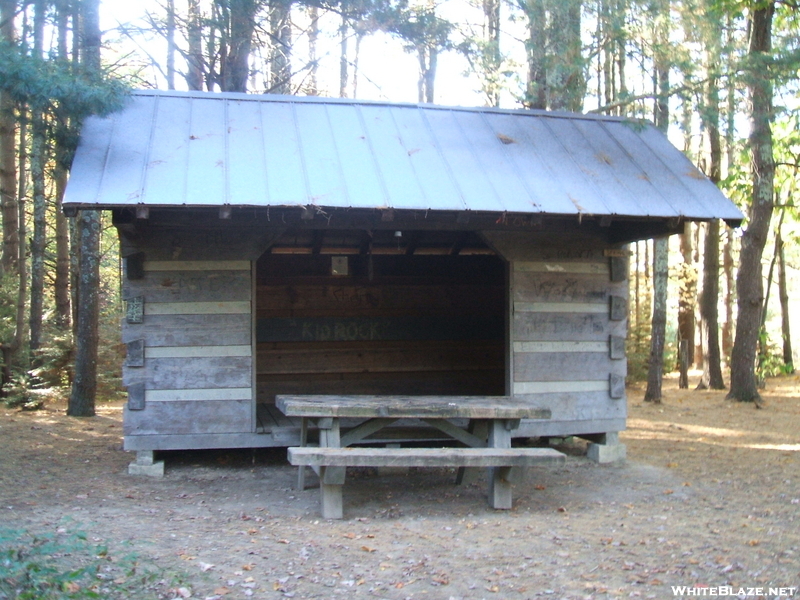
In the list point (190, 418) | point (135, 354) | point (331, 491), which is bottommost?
point (331, 491)

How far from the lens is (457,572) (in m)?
4.58

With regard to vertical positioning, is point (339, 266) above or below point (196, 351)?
above

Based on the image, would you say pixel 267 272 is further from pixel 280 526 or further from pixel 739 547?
pixel 739 547

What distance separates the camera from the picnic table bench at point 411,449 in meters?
5.74

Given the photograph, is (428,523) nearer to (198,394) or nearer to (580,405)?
(198,394)

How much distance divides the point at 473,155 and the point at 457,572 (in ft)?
14.6

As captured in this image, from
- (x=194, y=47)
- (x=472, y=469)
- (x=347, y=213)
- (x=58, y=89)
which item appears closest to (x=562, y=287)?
(x=472, y=469)

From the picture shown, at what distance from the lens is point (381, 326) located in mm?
10188

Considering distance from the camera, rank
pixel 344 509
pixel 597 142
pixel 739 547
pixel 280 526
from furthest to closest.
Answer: pixel 597 142 < pixel 344 509 < pixel 280 526 < pixel 739 547

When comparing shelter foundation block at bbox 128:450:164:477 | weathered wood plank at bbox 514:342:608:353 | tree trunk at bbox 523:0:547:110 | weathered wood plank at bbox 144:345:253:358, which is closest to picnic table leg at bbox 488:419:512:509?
weathered wood plank at bbox 514:342:608:353

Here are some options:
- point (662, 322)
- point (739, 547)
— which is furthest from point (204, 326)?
point (662, 322)

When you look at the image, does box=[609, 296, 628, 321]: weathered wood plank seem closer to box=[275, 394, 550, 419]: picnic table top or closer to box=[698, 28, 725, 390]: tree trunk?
box=[275, 394, 550, 419]: picnic table top

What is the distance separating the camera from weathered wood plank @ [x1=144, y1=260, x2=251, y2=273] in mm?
7156

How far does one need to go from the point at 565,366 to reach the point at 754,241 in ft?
22.4
